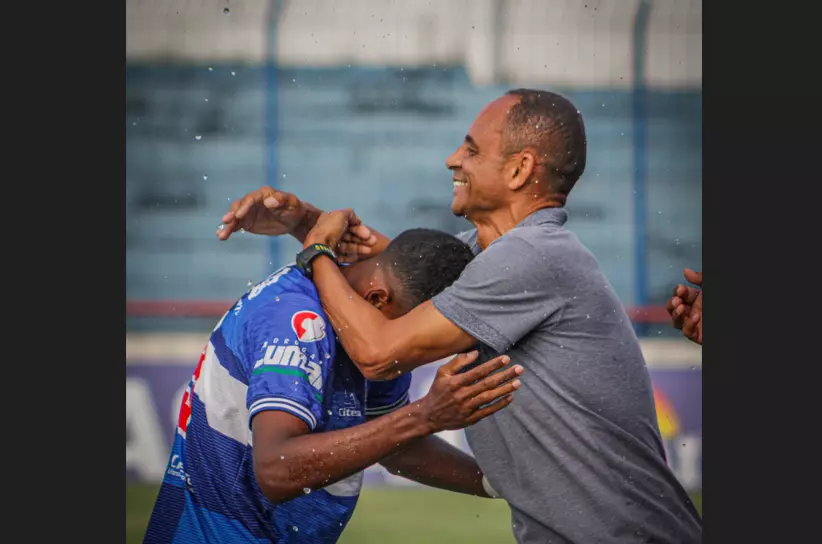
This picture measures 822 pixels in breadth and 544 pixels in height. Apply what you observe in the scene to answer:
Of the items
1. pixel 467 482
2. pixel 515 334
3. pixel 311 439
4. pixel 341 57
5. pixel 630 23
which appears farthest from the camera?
pixel 341 57

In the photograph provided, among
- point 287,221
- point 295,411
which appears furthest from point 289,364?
point 287,221

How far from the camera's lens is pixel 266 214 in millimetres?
3230

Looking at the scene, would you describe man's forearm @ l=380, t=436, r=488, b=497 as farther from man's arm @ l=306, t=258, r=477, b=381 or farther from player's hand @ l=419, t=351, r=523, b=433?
player's hand @ l=419, t=351, r=523, b=433

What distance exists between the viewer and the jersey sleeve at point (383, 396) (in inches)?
120

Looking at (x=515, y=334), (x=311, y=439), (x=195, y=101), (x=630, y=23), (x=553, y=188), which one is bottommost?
(x=311, y=439)

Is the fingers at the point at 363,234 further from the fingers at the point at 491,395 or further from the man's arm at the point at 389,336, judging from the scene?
the fingers at the point at 491,395

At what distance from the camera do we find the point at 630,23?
609 cm

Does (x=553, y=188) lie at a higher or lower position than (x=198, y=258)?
higher

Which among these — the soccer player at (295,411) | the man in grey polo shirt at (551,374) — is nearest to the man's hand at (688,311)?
the man in grey polo shirt at (551,374)

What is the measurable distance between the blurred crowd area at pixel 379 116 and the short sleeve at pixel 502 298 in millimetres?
3660

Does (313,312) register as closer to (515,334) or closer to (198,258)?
(515,334)

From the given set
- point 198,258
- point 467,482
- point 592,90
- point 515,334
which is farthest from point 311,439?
point 592,90

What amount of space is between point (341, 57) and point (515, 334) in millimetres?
4185

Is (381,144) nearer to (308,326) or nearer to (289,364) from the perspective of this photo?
(308,326)
